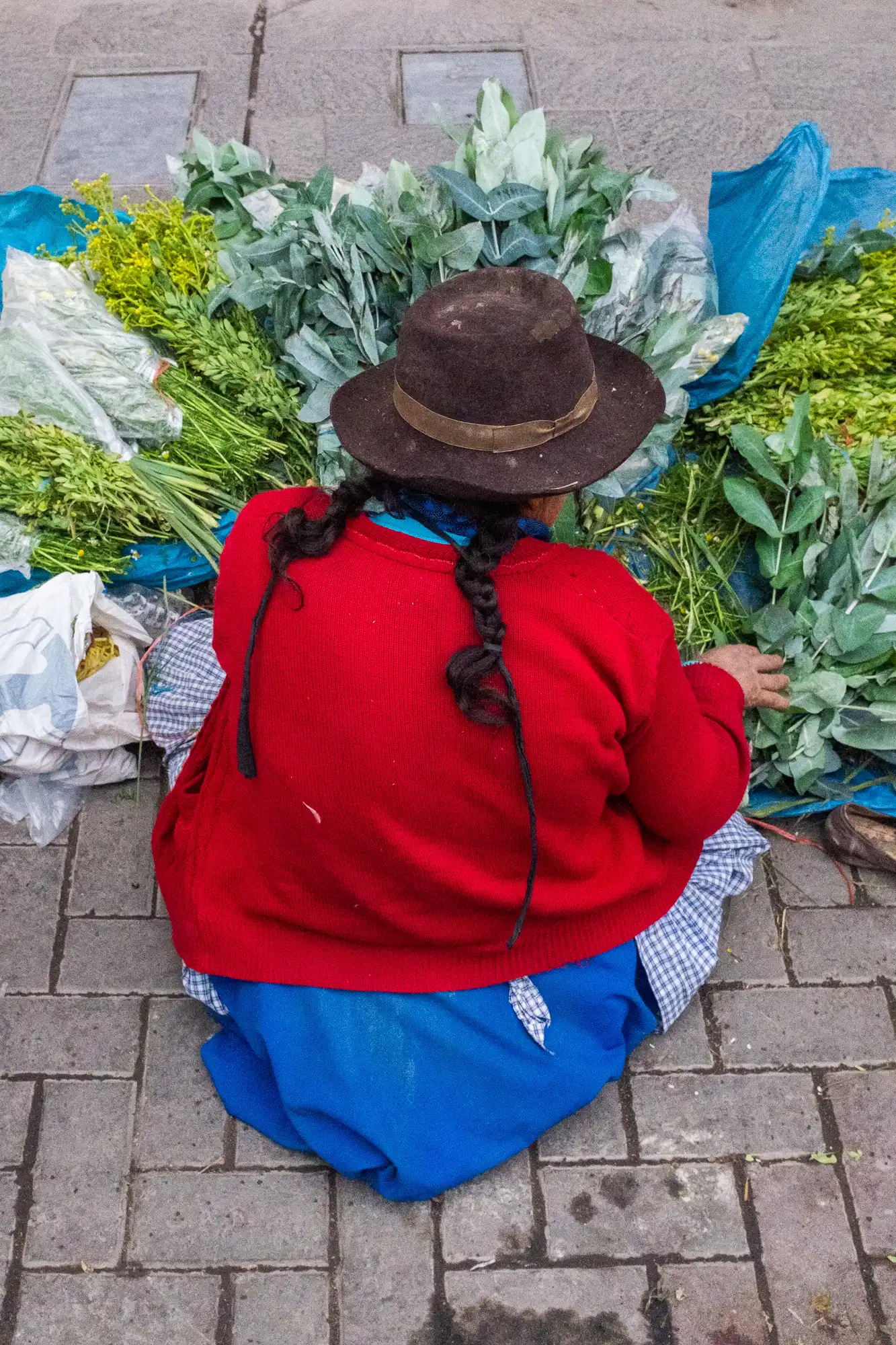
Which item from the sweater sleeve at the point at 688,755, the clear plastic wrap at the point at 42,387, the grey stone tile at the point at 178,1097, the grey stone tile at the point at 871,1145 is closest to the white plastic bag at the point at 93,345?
the clear plastic wrap at the point at 42,387

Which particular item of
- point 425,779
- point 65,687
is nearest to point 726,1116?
point 425,779

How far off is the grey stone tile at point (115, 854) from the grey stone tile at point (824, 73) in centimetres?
372

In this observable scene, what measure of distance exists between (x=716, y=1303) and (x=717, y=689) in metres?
1.13

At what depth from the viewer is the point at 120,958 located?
8.40 ft

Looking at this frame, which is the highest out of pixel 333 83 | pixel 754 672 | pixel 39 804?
pixel 333 83

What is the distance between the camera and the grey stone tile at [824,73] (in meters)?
4.61

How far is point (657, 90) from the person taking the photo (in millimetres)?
4633

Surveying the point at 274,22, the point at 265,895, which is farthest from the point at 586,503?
the point at 274,22

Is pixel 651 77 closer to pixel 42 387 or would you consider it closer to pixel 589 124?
pixel 589 124

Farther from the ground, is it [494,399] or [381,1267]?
[494,399]

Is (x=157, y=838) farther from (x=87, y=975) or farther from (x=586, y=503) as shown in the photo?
(x=586, y=503)

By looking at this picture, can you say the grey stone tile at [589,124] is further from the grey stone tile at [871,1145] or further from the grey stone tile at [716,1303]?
the grey stone tile at [716,1303]

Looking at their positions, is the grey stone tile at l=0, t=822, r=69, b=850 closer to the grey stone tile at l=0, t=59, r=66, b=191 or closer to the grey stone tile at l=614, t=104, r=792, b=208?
the grey stone tile at l=0, t=59, r=66, b=191

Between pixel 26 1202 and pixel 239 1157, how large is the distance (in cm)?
40
